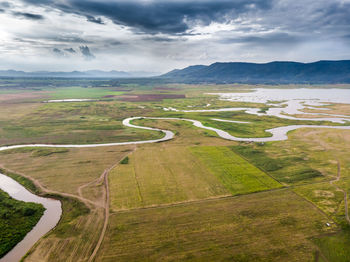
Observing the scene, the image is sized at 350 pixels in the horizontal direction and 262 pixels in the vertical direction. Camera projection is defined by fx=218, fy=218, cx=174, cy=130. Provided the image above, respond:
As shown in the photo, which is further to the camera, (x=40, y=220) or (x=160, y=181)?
(x=160, y=181)

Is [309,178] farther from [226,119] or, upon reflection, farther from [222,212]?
[226,119]

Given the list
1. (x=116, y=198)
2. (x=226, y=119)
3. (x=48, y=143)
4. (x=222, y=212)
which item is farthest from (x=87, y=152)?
(x=226, y=119)

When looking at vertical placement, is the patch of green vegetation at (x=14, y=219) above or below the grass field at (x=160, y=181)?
above

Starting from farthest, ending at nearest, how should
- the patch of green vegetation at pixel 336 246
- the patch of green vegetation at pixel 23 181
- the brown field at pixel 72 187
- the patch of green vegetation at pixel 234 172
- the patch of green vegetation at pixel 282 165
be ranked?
the patch of green vegetation at pixel 282 165 → the patch of green vegetation at pixel 234 172 → the patch of green vegetation at pixel 23 181 → the brown field at pixel 72 187 → the patch of green vegetation at pixel 336 246

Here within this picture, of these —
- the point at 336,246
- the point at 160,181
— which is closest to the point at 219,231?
the point at 336,246

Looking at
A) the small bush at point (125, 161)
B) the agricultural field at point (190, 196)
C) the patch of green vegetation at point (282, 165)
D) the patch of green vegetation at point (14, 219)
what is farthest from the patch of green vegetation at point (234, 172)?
the patch of green vegetation at point (14, 219)

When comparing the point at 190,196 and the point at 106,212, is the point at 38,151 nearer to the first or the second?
the point at 106,212

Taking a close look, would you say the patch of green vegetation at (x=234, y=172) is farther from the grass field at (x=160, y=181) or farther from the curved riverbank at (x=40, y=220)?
the curved riverbank at (x=40, y=220)
